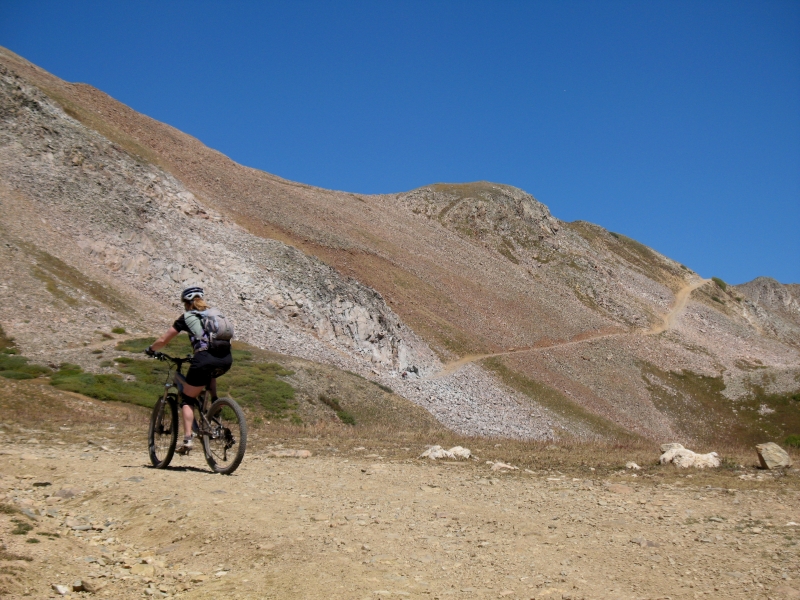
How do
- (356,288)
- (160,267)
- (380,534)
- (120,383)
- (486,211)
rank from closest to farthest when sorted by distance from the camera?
(380,534) < (120,383) < (160,267) < (356,288) < (486,211)

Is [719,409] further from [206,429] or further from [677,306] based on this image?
[206,429]

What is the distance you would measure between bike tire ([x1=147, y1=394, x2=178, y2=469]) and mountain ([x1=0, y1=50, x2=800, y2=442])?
54.1 ft

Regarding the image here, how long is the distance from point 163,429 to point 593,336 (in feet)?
244

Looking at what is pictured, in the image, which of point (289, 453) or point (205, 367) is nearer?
point (205, 367)

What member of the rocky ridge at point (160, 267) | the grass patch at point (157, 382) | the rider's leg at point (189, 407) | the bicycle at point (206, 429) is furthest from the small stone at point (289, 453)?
the rocky ridge at point (160, 267)

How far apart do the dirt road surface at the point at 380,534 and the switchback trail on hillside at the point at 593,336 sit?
4080cm

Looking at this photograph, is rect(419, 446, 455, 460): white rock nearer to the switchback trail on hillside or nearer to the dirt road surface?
the dirt road surface

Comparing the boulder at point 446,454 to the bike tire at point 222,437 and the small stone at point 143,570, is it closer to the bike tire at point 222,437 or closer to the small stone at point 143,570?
the bike tire at point 222,437

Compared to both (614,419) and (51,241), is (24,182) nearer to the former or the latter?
(51,241)

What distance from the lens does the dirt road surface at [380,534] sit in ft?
19.0

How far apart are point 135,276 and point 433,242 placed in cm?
5341

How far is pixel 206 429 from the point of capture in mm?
10242

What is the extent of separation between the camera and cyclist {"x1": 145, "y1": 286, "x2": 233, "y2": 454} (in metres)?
9.95

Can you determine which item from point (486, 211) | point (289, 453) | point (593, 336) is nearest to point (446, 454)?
point (289, 453)
